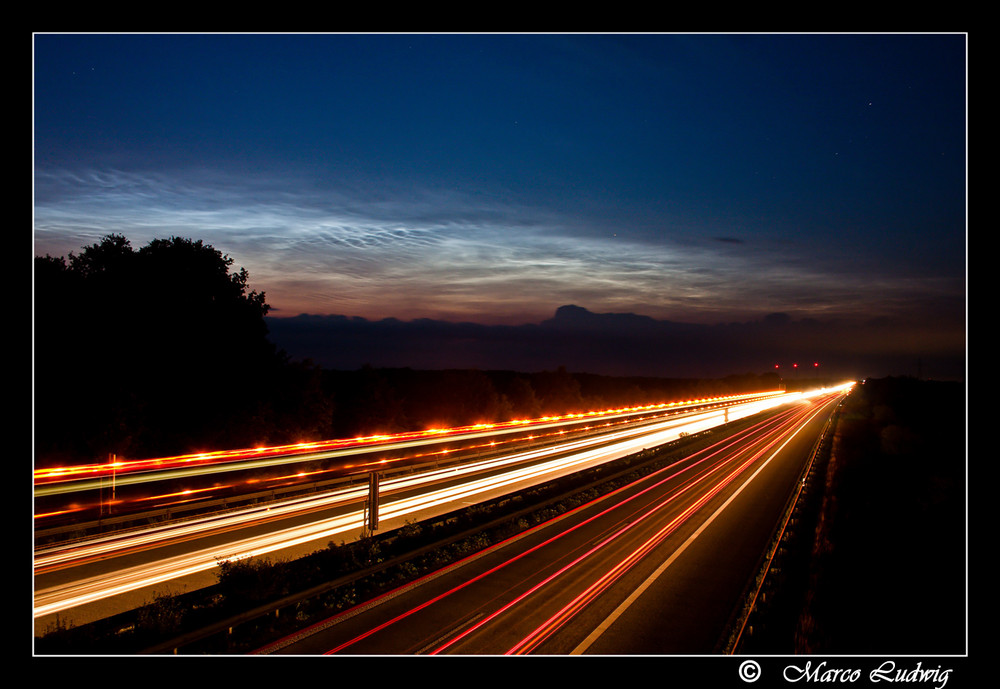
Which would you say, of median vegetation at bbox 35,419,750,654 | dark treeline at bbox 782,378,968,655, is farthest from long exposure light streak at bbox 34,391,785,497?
dark treeline at bbox 782,378,968,655

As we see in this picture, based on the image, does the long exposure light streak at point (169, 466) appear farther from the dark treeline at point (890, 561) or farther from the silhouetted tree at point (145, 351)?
the dark treeline at point (890, 561)

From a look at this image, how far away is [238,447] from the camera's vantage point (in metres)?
24.5

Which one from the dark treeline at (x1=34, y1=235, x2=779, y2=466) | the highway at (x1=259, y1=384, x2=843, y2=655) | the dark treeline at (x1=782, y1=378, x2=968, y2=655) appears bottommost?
the dark treeline at (x1=782, y1=378, x2=968, y2=655)

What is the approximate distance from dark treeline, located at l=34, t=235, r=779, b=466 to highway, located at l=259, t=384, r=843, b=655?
13705mm

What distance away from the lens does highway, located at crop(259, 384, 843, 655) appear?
7.42m

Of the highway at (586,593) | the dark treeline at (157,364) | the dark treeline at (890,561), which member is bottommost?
the dark treeline at (890,561)

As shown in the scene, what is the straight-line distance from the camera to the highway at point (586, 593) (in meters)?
7.42

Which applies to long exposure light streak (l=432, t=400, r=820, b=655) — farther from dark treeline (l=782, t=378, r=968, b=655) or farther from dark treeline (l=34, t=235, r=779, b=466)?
dark treeline (l=34, t=235, r=779, b=466)

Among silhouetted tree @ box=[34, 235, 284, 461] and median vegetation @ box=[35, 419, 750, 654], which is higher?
silhouetted tree @ box=[34, 235, 284, 461]
